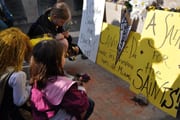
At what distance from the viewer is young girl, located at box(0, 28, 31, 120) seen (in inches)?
83.4

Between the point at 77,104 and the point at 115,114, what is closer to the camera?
the point at 77,104

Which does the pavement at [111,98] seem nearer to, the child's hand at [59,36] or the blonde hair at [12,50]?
the child's hand at [59,36]

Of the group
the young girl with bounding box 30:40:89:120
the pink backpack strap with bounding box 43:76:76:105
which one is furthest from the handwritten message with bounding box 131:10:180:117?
the pink backpack strap with bounding box 43:76:76:105

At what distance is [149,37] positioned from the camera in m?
3.54

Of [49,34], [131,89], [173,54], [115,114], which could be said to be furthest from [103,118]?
[49,34]

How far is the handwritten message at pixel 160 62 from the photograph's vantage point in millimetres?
3153

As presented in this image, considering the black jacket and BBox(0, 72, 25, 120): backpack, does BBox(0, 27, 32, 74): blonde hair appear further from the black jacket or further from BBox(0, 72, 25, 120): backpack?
the black jacket

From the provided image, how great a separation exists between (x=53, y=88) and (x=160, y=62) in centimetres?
164

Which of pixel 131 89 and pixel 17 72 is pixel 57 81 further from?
pixel 131 89

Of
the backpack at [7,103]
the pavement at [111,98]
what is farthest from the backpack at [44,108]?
the pavement at [111,98]

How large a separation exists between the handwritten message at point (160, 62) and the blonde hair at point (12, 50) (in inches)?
63.9

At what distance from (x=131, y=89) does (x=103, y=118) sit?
0.62m

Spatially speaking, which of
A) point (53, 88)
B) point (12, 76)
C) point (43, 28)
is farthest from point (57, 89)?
point (43, 28)

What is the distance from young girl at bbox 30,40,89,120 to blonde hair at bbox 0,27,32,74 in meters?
0.15
